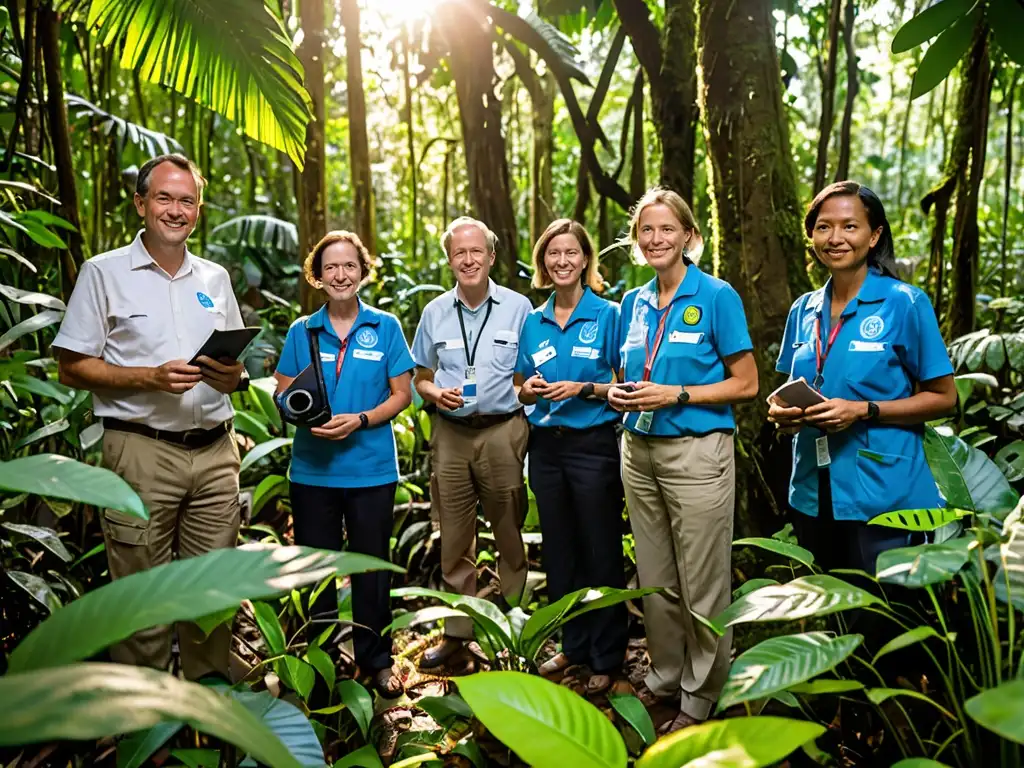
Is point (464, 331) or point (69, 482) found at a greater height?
point (464, 331)

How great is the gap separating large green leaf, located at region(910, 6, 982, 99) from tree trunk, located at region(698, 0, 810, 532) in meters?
1.34

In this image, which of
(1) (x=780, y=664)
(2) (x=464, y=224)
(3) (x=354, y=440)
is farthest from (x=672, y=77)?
(1) (x=780, y=664)

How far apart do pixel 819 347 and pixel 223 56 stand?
2.30m

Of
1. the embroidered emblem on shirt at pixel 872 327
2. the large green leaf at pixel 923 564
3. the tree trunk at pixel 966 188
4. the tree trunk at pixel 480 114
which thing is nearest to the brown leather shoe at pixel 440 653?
the embroidered emblem on shirt at pixel 872 327

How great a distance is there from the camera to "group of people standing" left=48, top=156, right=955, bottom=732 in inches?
88.6

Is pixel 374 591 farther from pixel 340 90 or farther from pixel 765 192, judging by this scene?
pixel 340 90

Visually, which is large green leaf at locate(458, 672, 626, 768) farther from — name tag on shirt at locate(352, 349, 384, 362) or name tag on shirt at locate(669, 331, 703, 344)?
name tag on shirt at locate(352, 349, 384, 362)

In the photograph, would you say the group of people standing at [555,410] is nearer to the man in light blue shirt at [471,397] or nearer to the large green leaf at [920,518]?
the man in light blue shirt at [471,397]

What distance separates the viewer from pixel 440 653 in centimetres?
321

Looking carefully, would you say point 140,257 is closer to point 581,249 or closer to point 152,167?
point 152,167

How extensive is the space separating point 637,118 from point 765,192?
6.95 feet

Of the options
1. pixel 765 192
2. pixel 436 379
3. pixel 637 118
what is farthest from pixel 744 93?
pixel 637 118

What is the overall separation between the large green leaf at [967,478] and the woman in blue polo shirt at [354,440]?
5.72 feet

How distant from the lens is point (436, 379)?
321 centimetres
